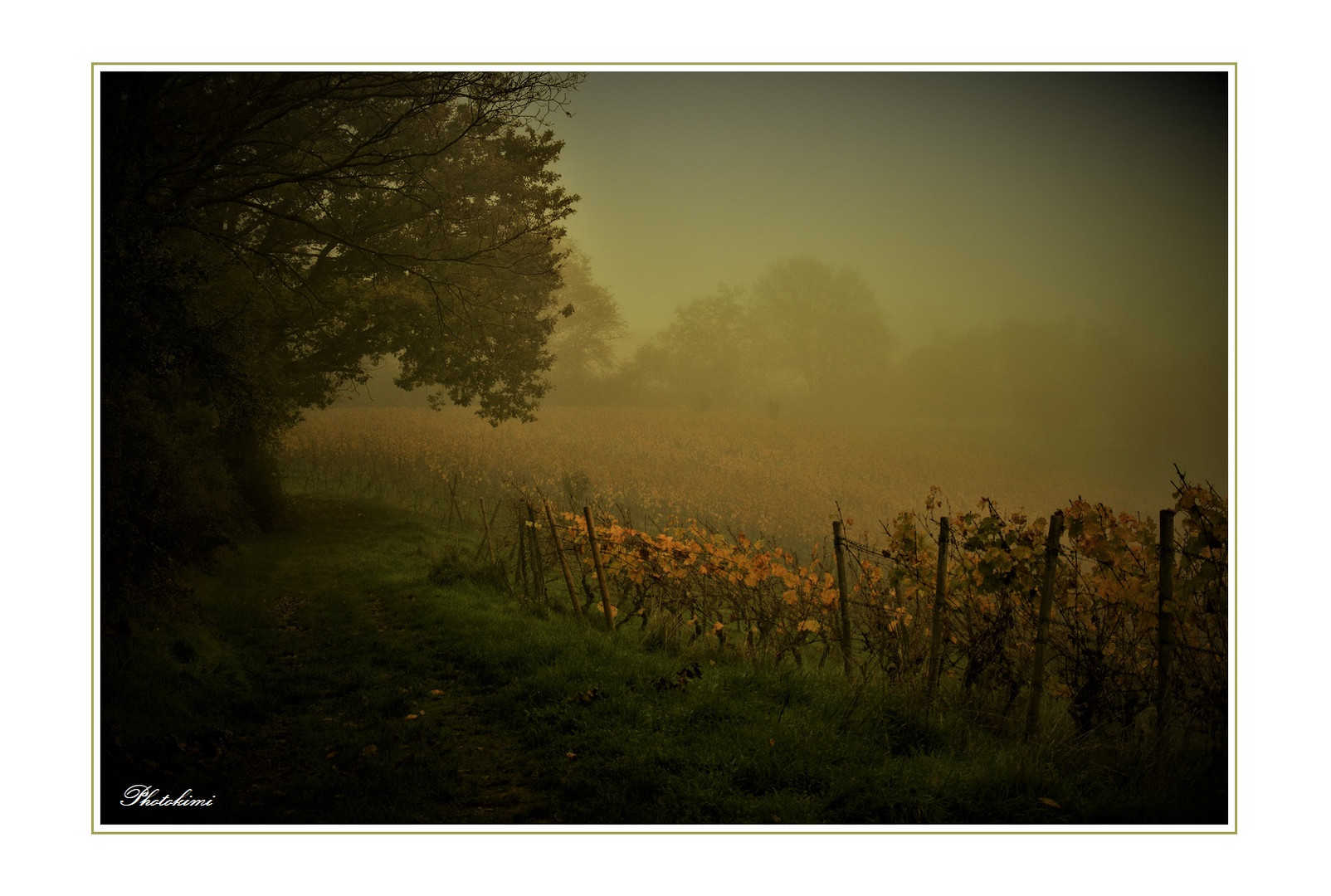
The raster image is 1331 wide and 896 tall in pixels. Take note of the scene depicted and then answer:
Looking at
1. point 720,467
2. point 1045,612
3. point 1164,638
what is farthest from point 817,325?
point 1164,638

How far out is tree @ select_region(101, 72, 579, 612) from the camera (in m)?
4.93

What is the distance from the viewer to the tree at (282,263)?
16.2 ft

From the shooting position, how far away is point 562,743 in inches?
165

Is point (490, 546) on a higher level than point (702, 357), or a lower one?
lower

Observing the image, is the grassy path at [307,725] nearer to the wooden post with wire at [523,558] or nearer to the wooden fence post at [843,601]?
the wooden post with wire at [523,558]

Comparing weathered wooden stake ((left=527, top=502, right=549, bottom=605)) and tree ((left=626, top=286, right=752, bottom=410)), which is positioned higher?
tree ((left=626, top=286, right=752, bottom=410))

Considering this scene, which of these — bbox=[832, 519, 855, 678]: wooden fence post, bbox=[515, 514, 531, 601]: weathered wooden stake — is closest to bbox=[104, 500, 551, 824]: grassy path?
bbox=[515, 514, 531, 601]: weathered wooden stake

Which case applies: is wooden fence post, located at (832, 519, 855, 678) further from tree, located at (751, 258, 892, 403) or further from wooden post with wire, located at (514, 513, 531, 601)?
tree, located at (751, 258, 892, 403)

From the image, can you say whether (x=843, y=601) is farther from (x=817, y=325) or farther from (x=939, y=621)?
(x=817, y=325)

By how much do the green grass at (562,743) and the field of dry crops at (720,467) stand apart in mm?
5124

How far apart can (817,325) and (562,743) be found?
7.36m

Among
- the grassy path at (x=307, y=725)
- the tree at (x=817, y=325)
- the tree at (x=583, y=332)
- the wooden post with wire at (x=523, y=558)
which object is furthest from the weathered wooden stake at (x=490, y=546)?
the tree at (x=817, y=325)

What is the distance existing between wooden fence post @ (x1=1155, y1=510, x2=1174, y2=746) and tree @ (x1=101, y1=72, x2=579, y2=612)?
5.61 meters
